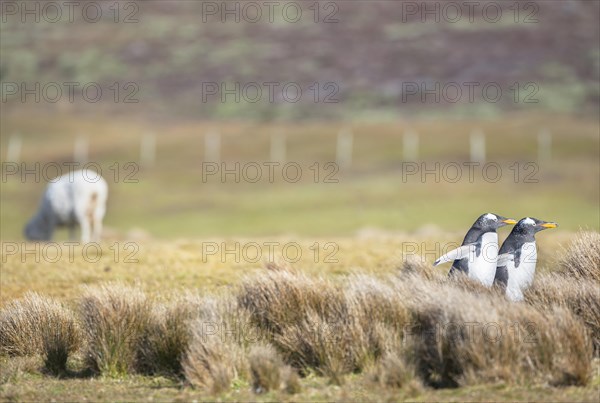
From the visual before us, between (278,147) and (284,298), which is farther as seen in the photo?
(278,147)

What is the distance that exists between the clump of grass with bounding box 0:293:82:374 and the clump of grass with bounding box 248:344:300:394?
107 inches

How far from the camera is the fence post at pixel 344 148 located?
48862mm

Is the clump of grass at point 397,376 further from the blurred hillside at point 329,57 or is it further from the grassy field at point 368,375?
the blurred hillside at point 329,57

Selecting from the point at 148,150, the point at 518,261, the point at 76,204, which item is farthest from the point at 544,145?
the point at 518,261

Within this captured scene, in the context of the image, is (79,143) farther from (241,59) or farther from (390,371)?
(390,371)

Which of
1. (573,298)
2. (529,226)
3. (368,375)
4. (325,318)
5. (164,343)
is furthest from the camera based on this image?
(529,226)

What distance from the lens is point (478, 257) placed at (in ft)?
36.6

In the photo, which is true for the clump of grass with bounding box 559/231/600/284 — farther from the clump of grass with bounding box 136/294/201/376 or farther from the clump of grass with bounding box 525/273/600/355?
the clump of grass with bounding box 136/294/201/376

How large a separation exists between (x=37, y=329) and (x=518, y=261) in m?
5.91

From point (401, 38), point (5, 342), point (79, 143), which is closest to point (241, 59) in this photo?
point (401, 38)

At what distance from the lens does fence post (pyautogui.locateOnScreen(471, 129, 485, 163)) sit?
47850mm

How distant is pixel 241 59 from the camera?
77.2 metres

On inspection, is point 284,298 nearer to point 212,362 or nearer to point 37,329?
point 212,362

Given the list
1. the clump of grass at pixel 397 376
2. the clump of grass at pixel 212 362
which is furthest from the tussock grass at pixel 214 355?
the clump of grass at pixel 397 376
